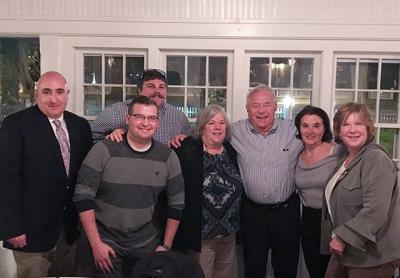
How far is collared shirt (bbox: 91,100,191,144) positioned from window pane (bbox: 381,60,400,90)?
1.85m

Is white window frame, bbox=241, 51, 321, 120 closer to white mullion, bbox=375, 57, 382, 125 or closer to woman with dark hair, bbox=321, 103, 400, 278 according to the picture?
white mullion, bbox=375, 57, 382, 125

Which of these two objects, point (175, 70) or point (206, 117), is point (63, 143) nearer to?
point (206, 117)

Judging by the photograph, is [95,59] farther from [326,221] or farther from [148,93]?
[326,221]

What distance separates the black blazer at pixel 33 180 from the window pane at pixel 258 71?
178 cm

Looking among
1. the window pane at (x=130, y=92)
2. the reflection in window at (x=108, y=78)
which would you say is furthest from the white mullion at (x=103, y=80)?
the window pane at (x=130, y=92)

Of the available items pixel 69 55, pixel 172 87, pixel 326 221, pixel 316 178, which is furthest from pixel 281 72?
pixel 69 55

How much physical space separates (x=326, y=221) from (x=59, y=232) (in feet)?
4.92

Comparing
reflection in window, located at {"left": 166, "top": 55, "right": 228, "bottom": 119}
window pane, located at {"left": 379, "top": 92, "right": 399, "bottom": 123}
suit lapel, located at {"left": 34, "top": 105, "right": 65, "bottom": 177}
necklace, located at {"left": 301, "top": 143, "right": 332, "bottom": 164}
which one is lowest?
necklace, located at {"left": 301, "top": 143, "right": 332, "bottom": 164}

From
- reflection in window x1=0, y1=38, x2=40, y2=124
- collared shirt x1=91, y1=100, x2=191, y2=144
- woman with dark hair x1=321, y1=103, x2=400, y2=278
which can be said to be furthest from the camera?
reflection in window x1=0, y1=38, x2=40, y2=124

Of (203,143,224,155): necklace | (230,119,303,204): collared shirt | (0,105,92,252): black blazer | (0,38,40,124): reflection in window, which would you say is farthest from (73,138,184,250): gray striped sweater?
(0,38,40,124): reflection in window

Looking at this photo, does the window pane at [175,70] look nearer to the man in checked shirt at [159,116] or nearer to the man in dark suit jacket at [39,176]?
the man in checked shirt at [159,116]

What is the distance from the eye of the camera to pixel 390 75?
135 inches

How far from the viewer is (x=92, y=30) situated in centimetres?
330

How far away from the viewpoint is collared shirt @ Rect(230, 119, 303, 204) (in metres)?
2.46
